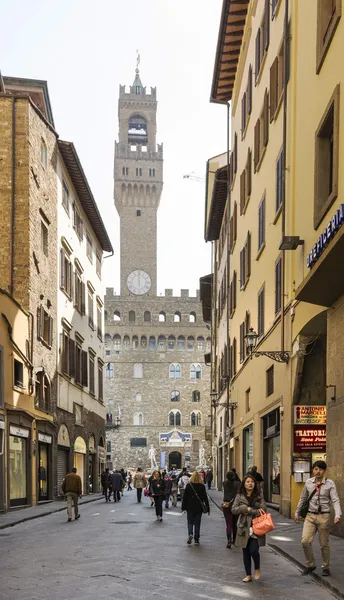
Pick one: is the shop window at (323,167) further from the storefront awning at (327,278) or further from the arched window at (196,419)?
the arched window at (196,419)

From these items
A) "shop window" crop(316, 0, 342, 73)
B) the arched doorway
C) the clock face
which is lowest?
the arched doorway

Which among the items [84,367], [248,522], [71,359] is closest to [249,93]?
[71,359]

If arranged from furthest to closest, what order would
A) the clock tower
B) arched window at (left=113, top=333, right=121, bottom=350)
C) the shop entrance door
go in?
the clock tower
arched window at (left=113, top=333, right=121, bottom=350)
the shop entrance door

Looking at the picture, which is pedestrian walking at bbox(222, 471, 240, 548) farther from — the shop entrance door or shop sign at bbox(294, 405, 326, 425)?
the shop entrance door

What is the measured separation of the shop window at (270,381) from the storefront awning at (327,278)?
8.15 m

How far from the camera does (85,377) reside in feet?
136

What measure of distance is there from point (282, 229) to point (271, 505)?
8.03 m

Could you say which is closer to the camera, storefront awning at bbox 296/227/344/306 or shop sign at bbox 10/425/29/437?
storefront awning at bbox 296/227/344/306

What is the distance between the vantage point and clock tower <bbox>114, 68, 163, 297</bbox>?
98.1 m

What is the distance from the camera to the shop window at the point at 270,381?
2269cm

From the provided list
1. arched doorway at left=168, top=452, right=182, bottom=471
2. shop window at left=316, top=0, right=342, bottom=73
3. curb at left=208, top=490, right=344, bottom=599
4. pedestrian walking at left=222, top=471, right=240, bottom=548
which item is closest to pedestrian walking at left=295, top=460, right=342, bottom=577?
curb at left=208, top=490, right=344, bottom=599

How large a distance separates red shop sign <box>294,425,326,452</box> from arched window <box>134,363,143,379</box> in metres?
72.1

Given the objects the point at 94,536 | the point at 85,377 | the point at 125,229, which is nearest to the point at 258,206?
the point at 94,536

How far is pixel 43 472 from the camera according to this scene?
30.2 metres
